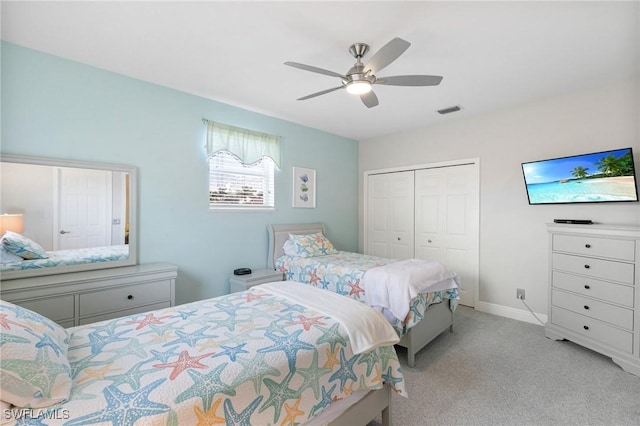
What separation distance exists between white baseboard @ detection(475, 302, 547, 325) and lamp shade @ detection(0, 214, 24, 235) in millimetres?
4940

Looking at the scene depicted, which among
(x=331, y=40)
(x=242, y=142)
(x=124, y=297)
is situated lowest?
(x=124, y=297)

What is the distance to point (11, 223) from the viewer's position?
2.24 meters

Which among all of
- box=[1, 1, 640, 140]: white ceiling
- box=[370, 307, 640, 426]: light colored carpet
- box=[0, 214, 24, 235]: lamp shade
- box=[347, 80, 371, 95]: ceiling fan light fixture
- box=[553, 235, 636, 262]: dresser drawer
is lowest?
box=[370, 307, 640, 426]: light colored carpet

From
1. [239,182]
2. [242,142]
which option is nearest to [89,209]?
[239,182]

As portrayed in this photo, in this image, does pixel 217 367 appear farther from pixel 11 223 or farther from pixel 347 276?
pixel 11 223

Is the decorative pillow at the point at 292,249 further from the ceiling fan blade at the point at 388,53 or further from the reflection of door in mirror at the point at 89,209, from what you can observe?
the ceiling fan blade at the point at 388,53

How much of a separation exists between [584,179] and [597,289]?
3.58 ft

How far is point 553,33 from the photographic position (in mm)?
2104

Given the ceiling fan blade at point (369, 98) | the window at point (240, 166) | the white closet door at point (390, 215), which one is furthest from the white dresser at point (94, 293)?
the white closet door at point (390, 215)

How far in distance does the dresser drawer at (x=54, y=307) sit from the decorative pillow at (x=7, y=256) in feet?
1.41

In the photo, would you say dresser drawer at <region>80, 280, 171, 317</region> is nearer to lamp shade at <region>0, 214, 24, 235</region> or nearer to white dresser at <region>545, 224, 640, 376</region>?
lamp shade at <region>0, 214, 24, 235</region>

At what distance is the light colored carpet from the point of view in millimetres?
1902

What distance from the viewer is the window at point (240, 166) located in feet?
11.4

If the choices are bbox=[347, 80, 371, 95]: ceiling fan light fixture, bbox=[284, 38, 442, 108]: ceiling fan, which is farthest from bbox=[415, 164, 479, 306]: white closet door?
bbox=[347, 80, 371, 95]: ceiling fan light fixture
